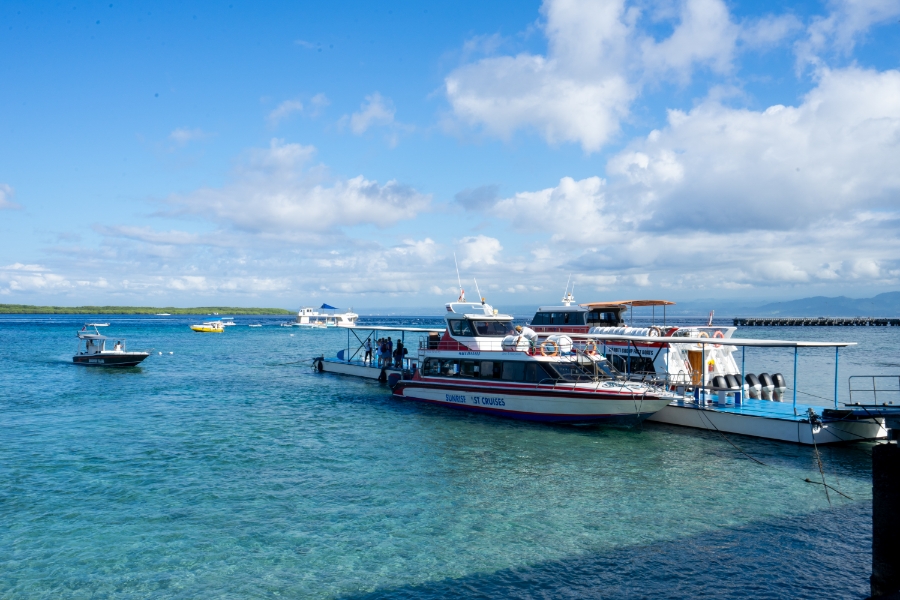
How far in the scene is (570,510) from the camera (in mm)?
12430

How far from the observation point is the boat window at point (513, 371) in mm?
22594

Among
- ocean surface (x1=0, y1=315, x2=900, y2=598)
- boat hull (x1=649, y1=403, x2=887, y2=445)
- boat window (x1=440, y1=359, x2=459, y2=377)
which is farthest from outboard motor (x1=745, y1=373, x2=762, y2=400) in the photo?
boat window (x1=440, y1=359, x2=459, y2=377)

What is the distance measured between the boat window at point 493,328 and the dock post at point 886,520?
18.2 m

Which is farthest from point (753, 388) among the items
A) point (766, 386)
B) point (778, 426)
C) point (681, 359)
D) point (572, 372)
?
point (572, 372)

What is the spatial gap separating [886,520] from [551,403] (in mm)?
13437

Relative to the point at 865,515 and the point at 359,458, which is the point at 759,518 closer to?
the point at 865,515

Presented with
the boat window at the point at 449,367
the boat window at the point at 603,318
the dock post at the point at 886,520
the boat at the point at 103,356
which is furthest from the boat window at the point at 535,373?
the boat at the point at 103,356

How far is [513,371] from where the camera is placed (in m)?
22.9

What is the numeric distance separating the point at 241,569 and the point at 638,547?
6.85 m

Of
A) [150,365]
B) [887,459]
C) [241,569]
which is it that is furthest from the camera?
[150,365]

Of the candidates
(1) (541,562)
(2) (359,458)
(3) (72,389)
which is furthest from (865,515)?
(3) (72,389)

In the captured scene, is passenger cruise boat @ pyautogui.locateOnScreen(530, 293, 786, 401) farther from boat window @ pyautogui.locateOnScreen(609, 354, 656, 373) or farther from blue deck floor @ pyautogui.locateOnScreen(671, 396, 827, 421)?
blue deck floor @ pyautogui.locateOnScreen(671, 396, 827, 421)

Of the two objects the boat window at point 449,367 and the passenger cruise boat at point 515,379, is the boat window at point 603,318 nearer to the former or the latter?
the passenger cruise boat at point 515,379

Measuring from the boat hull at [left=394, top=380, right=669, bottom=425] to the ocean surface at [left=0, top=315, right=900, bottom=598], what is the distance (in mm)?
555
